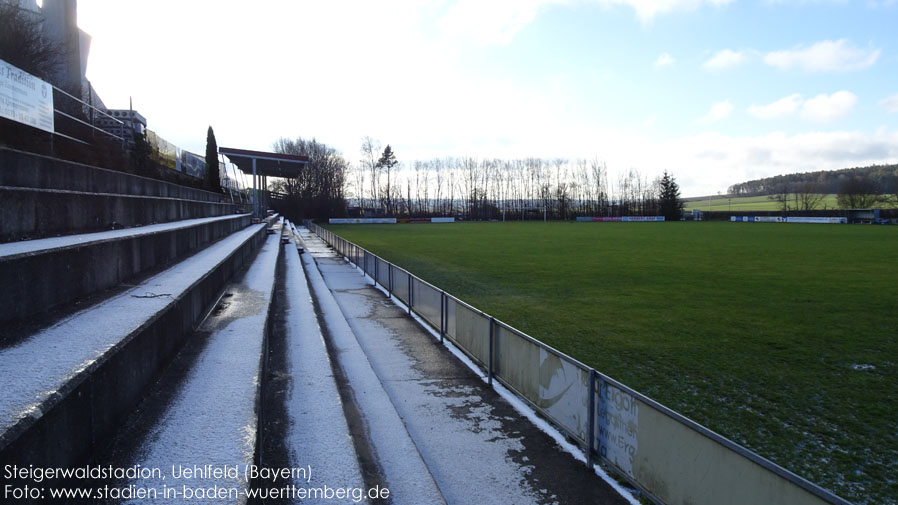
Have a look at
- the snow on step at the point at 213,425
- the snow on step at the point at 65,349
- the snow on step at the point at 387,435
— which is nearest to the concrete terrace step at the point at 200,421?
the snow on step at the point at 213,425

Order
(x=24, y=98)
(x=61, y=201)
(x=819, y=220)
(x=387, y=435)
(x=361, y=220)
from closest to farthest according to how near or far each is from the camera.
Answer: (x=387, y=435) < (x=61, y=201) < (x=24, y=98) < (x=819, y=220) < (x=361, y=220)

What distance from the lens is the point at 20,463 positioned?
2211mm

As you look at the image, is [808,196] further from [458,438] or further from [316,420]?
[316,420]

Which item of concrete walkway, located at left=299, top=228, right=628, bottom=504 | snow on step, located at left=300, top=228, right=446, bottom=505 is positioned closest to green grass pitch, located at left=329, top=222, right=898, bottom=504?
concrete walkway, located at left=299, top=228, right=628, bottom=504

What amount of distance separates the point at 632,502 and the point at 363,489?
2.26 meters

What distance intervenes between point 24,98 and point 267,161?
30.9 meters

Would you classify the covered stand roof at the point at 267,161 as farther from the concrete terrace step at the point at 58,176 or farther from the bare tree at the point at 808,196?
the bare tree at the point at 808,196

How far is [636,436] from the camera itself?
14.6 feet

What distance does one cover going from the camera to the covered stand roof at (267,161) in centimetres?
3462

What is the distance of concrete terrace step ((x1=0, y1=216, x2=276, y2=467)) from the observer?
7.93 ft

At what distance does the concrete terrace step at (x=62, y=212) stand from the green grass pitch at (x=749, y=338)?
729 centimetres

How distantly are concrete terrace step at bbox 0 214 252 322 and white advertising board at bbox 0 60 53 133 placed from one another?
2884 millimetres

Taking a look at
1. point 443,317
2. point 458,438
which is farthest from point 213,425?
point 443,317

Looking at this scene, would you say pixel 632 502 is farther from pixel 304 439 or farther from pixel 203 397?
pixel 203 397
